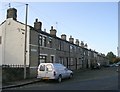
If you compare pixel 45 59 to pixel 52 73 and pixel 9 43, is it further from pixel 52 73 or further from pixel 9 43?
pixel 52 73

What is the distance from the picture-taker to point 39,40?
105 ft

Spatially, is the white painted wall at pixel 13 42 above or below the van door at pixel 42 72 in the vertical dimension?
above

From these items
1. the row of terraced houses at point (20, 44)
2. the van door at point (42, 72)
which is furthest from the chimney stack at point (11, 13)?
the van door at point (42, 72)

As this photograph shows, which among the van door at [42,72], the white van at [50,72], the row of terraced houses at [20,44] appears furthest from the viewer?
the row of terraced houses at [20,44]

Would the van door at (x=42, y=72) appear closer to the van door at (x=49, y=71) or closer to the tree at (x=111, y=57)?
the van door at (x=49, y=71)

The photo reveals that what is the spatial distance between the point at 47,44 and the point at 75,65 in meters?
18.6

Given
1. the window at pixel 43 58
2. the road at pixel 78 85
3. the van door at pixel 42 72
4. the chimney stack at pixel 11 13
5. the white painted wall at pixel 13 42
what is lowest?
the road at pixel 78 85

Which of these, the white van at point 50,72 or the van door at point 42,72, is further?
the van door at point 42,72

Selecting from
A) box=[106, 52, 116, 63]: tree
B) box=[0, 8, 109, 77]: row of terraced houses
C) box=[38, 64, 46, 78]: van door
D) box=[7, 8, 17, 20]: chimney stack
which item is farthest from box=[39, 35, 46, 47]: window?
box=[106, 52, 116, 63]: tree

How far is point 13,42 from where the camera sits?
30219mm

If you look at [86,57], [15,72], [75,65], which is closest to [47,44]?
[15,72]

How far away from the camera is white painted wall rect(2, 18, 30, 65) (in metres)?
29.6

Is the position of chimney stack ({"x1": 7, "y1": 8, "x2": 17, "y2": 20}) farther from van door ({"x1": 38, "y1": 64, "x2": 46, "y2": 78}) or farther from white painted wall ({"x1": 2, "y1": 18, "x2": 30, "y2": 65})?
van door ({"x1": 38, "y1": 64, "x2": 46, "y2": 78})

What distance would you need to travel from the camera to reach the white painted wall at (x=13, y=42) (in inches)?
1165
